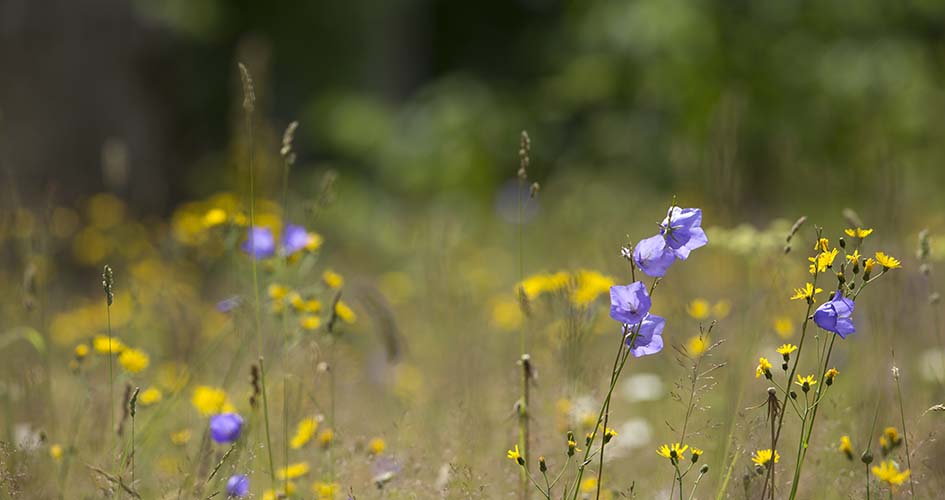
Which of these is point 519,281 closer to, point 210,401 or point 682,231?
point 210,401

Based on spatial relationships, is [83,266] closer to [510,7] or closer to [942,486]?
[942,486]

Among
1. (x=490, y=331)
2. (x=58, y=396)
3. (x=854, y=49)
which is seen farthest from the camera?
(x=854, y=49)

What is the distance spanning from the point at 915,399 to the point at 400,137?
15.5 feet

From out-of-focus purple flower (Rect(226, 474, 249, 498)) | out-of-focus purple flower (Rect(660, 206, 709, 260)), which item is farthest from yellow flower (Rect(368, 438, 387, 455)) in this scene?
out-of-focus purple flower (Rect(660, 206, 709, 260))

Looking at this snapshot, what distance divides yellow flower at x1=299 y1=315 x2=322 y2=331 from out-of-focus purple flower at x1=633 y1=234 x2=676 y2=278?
82cm

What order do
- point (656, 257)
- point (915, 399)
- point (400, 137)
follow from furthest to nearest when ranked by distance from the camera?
point (400, 137)
point (915, 399)
point (656, 257)

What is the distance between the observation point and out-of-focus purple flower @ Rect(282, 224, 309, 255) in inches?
77.0

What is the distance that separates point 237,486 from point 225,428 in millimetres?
204

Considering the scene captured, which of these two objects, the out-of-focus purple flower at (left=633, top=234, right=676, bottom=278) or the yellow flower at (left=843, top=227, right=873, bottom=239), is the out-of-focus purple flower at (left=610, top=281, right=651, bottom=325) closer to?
the out-of-focus purple flower at (left=633, top=234, right=676, bottom=278)

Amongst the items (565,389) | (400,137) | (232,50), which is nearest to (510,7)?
(232,50)

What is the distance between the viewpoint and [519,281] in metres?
3.20

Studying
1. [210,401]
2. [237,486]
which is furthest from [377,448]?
[210,401]

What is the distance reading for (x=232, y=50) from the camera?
10.0 metres

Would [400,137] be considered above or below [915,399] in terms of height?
above
